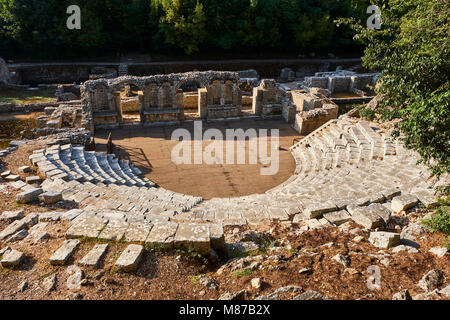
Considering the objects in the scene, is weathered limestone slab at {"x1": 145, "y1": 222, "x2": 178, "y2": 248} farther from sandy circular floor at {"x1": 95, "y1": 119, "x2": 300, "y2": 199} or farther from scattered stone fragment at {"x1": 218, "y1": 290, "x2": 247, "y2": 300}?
sandy circular floor at {"x1": 95, "y1": 119, "x2": 300, "y2": 199}

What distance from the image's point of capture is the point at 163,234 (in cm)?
609

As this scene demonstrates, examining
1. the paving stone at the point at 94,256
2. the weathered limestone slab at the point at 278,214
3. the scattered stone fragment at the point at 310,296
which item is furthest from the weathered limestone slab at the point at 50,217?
the scattered stone fragment at the point at 310,296

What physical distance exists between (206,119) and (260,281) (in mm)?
16491

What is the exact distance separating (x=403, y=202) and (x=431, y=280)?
11.6 feet

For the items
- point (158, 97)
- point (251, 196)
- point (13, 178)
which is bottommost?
point (251, 196)

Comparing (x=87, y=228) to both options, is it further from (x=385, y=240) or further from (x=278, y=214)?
(x=385, y=240)

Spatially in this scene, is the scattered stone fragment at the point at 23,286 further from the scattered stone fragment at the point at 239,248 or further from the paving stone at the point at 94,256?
the scattered stone fragment at the point at 239,248

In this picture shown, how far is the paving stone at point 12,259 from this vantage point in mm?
5512

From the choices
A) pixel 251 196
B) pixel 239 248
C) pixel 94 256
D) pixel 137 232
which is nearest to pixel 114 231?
pixel 137 232

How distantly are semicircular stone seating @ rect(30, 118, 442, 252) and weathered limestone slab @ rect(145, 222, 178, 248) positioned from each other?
0.7 inches

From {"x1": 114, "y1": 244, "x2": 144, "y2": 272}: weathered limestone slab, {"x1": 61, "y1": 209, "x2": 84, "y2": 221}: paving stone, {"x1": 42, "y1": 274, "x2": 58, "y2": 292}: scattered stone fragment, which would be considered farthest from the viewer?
{"x1": 61, "y1": 209, "x2": 84, "y2": 221}: paving stone

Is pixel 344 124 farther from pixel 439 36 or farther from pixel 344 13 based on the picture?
pixel 344 13

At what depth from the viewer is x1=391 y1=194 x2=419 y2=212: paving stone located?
321 inches

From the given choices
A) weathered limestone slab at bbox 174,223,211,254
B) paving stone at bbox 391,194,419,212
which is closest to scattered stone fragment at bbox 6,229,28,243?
weathered limestone slab at bbox 174,223,211,254
